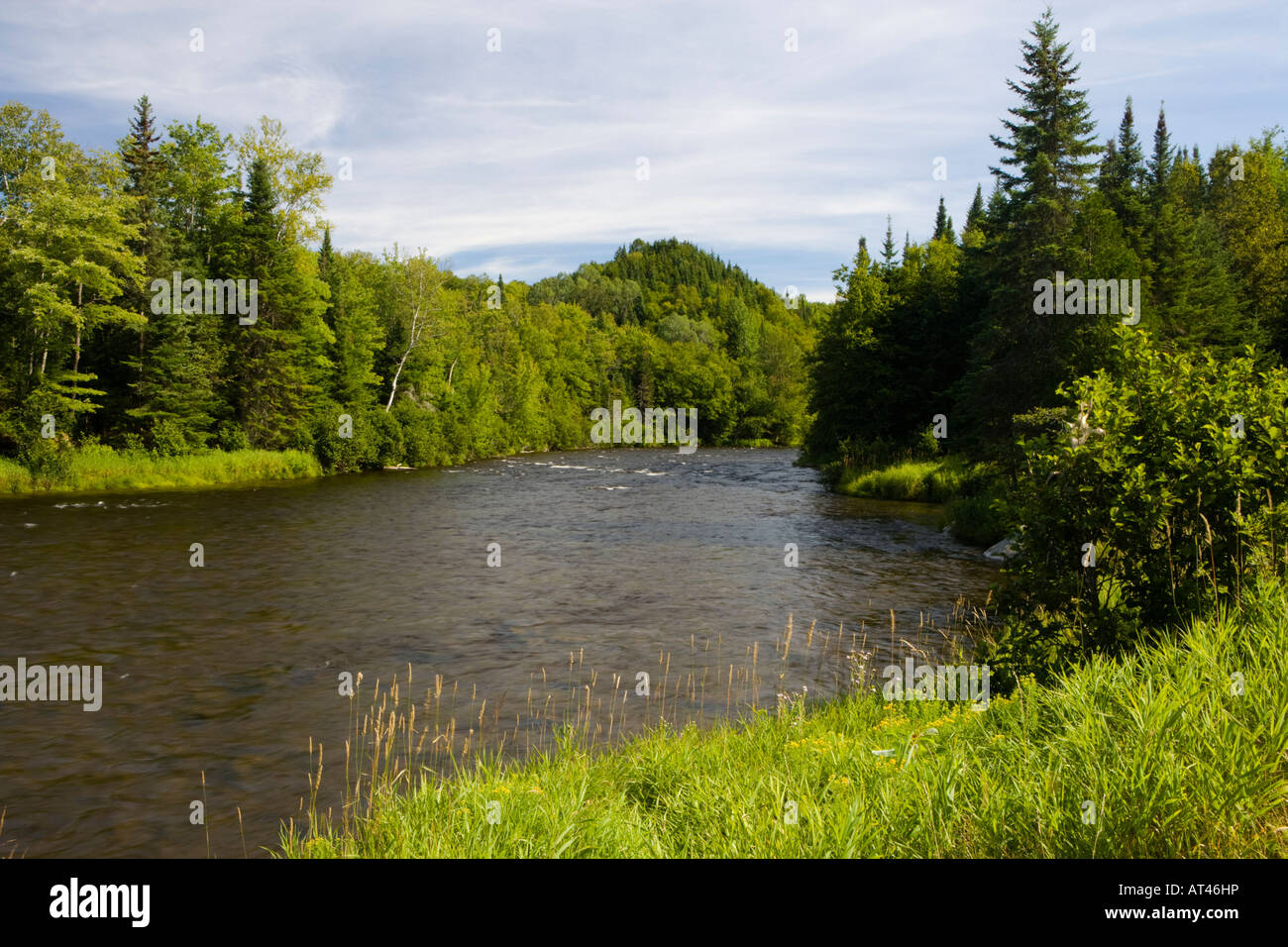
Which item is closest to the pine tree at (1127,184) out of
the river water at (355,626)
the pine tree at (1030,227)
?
the pine tree at (1030,227)

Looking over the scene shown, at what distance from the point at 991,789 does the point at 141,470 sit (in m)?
43.4

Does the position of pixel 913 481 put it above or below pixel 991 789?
above

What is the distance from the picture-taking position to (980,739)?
671 centimetres

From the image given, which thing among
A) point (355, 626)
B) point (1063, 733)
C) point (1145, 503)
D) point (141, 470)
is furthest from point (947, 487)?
point (141, 470)

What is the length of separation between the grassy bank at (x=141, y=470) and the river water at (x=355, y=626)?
295 centimetres

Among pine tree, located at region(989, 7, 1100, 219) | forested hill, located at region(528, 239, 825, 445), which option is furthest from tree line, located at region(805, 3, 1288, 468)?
forested hill, located at region(528, 239, 825, 445)

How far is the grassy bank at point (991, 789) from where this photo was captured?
14.8ft

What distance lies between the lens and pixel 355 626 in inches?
637

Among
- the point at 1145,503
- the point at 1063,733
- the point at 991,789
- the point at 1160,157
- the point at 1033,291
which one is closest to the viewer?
the point at 991,789

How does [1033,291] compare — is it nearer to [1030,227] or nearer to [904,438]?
[1030,227]

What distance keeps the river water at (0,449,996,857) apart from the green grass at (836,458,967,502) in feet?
9.66

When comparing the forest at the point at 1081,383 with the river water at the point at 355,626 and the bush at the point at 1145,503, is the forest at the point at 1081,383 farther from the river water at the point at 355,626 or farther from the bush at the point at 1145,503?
the river water at the point at 355,626

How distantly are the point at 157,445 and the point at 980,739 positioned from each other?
44881 millimetres
